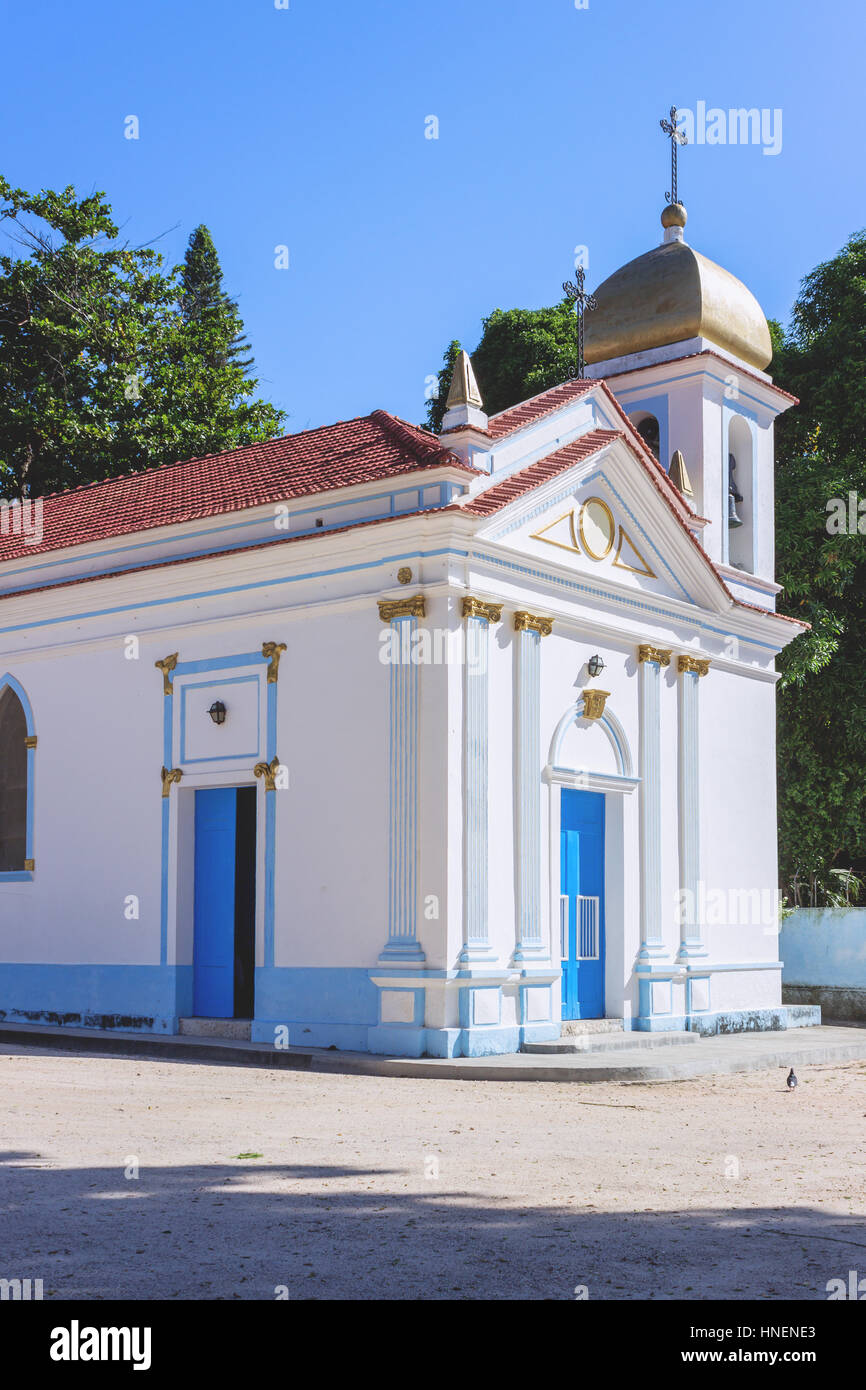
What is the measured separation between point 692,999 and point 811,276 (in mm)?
17126

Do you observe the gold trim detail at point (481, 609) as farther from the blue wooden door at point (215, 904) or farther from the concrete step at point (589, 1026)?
the concrete step at point (589, 1026)

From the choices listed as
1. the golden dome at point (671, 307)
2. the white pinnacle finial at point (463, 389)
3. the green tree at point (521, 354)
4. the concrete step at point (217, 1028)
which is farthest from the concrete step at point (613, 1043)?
the green tree at point (521, 354)

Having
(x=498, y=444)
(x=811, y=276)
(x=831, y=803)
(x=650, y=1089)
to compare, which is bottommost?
(x=650, y=1089)

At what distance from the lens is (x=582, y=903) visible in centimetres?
1595

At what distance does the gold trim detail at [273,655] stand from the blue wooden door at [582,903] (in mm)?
3238

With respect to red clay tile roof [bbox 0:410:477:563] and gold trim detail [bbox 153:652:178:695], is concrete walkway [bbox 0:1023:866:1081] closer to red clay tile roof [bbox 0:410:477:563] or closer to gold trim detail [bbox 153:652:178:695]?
gold trim detail [bbox 153:652:178:695]

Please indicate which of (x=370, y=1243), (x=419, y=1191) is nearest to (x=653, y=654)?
(x=419, y=1191)

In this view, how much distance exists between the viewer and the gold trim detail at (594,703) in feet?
51.5

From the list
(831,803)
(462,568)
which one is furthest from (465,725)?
(831,803)

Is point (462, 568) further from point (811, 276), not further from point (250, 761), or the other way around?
point (811, 276)

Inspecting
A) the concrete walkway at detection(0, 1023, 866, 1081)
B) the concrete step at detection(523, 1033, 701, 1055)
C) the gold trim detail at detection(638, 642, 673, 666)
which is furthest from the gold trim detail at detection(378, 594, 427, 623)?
the concrete step at detection(523, 1033, 701, 1055)

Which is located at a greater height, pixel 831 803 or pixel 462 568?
pixel 462 568

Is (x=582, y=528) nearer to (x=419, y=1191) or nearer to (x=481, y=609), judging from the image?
(x=481, y=609)
